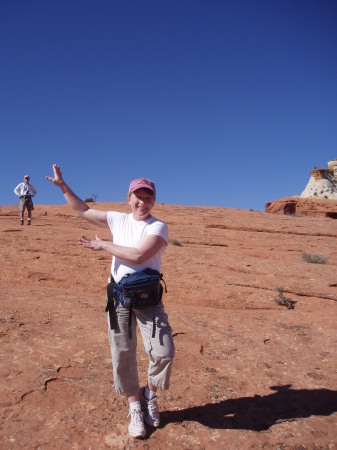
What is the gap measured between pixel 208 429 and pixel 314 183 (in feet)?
163

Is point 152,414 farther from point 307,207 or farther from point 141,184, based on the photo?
point 307,207

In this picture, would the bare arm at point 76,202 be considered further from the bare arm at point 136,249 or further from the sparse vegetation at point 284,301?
the sparse vegetation at point 284,301

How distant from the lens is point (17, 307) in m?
4.99

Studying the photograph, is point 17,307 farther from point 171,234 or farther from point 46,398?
point 171,234

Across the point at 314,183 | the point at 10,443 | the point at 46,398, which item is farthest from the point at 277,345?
the point at 314,183

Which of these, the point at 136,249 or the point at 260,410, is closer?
the point at 136,249

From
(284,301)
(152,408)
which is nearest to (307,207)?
(284,301)

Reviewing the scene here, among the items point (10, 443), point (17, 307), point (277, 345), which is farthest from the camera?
point (17, 307)

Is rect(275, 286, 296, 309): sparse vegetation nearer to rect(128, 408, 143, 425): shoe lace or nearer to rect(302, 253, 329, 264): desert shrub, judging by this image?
rect(302, 253, 329, 264): desert shrub

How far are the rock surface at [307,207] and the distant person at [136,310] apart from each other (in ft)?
81.9

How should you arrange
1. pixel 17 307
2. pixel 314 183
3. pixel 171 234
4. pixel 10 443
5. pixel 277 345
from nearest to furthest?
pixel 10 443
pixel 277 345
pixel 17 307
pixel 171 234
pixel 314 183

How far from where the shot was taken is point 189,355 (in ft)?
12.9

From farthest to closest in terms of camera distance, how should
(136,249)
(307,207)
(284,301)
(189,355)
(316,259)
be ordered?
(307,207) < (316,259) < (284,301) < (189,355) < (136,249)

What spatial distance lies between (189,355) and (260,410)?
44.0 inches
